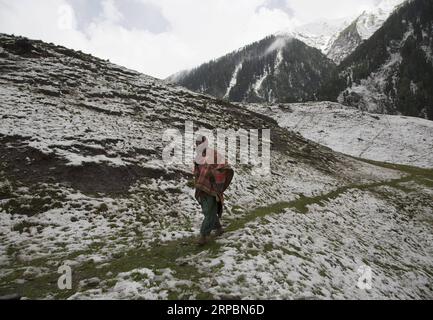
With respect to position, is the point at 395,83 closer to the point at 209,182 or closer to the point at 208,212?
the point at 209,182

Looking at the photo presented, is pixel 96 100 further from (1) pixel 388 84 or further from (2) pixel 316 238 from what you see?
(1) pixel 388 84

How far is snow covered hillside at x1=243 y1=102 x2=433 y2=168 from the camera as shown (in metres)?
62.5

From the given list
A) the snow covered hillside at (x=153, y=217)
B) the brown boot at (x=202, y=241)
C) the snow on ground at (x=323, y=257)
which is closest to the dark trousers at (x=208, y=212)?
the brown boot at (x=202, y=241)

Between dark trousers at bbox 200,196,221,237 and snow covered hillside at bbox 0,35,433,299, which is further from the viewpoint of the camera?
dark trousers at bbox 200,196,221,237

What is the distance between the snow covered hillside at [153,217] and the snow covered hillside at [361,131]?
3250 cm

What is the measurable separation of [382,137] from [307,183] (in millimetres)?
51628

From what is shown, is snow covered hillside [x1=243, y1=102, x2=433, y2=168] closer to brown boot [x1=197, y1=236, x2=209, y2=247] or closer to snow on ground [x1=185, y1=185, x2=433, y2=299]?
snow on ground [x1=185, y1=185, x2=433, y2=299]

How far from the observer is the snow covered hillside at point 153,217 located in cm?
969

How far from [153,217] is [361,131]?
2658 inches

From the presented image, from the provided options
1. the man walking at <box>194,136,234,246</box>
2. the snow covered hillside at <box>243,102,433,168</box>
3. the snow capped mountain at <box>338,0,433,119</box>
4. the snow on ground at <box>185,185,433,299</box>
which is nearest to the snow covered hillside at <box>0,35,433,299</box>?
the snow on ground at <box>185,185,433,299</box>

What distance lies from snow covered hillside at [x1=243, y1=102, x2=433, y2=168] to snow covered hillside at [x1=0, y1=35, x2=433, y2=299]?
107ft

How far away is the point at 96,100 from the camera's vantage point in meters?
29.2

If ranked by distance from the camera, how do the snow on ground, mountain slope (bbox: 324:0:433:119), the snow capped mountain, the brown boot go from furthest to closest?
mountain slope (bbox: 324:0:433:119)
the snow capped mountain
the brown boot
the snow on ground
